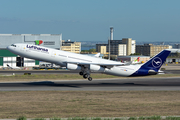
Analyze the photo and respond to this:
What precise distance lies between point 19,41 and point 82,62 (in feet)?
366

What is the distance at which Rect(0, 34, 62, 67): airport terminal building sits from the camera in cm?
12888

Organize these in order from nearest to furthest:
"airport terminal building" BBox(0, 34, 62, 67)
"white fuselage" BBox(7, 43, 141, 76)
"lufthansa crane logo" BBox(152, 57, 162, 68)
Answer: "white fuselage" BBox(7, 43, 141, 76)
"lufthansa crane logo" BBox(152, 57, 162, 68)
"airport terminal building" BBox(0, 34, 62, 67)

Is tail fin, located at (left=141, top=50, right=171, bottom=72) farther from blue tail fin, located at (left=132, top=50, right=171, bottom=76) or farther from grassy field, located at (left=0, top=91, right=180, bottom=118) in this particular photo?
grassy field, located at (left=0, top=91, right=180, bottom=118)

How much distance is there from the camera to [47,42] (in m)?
160

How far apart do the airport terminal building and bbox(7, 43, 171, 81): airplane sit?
79.0 meters

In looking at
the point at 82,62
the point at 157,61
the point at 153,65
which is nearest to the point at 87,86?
the point at 82,62

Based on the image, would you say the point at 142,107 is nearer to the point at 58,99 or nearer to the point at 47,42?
the point at 58,99

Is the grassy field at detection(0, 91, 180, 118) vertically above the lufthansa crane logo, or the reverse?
the lufthansa crane logo

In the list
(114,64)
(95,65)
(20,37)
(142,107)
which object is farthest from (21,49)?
(20,37)

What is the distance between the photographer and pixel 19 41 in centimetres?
15200

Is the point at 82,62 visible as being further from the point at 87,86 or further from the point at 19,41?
the point at 19,41

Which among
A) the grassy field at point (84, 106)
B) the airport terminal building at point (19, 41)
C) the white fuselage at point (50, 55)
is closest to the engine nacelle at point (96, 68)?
the white fuselage at point (50, 55)

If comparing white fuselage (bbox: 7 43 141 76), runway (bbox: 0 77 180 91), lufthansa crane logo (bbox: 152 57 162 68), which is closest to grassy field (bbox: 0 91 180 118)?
runway (bbox: 0 77 180 91)

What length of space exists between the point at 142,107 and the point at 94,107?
5.56 meters
